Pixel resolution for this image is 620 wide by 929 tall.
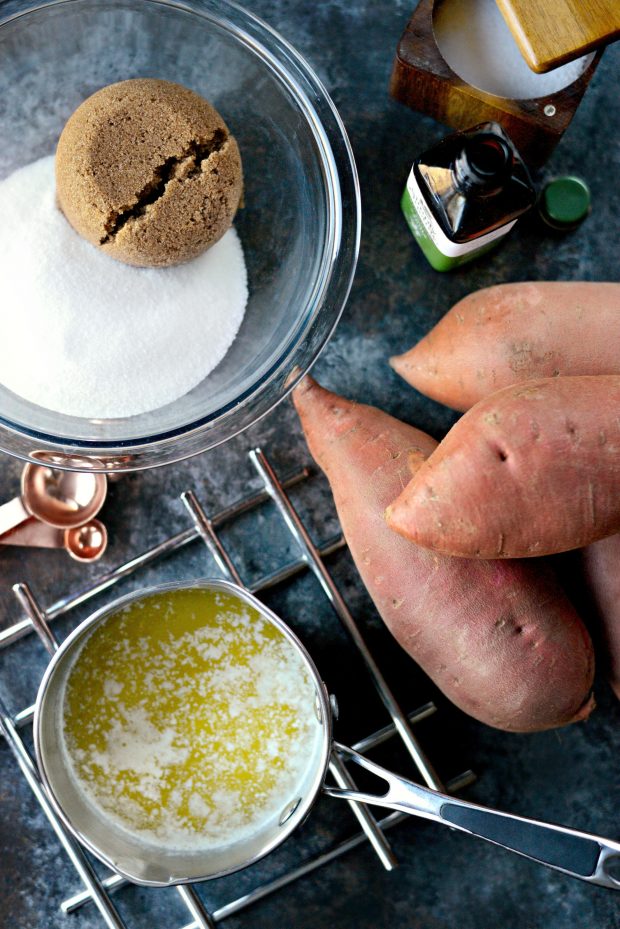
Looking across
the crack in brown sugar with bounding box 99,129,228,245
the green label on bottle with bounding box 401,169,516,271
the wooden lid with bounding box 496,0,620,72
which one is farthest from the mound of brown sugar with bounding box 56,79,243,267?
the wooden lid with bounding box 496,0,620,72

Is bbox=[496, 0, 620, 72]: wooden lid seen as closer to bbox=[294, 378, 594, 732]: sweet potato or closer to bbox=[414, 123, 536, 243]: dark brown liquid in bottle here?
bbox=[414, 123, 536, 243]: dark brown liquid in bottle

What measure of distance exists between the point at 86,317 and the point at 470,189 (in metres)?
0.41

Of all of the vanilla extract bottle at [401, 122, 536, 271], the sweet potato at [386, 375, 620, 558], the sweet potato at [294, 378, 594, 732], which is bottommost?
the sweet potato at [294, 378, 594, 732]

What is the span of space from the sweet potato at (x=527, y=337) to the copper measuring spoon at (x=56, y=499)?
43 cm

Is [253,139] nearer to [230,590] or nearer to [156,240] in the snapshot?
[156,240]

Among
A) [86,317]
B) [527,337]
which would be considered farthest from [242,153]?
[527,337]

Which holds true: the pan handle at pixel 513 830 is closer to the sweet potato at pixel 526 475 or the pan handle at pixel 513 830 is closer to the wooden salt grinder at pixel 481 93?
the sweet potato at pixel 526 475

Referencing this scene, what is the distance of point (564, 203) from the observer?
994 millimetres

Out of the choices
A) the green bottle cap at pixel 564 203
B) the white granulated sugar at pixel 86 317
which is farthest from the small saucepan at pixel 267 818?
the green bottle cap at pixel 564 203

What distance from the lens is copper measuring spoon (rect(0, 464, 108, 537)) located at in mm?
975

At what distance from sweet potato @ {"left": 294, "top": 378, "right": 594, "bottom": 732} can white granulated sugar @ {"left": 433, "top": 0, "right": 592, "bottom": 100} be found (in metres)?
0.40

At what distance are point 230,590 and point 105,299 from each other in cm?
33

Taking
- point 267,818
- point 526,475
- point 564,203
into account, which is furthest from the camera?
point 564,203

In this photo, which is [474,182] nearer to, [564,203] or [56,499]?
[564,203]
